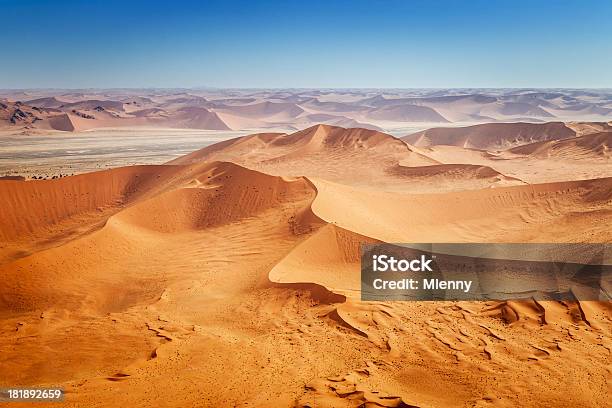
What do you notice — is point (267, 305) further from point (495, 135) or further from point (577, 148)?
point (495, 135)

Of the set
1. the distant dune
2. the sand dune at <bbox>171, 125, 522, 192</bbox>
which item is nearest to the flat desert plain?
the sand dune at <bbox>171, 125, 522, 192</bbox>

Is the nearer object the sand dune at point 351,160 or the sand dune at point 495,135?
the sand dune at point 351,160

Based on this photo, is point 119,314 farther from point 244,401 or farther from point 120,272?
point 244,401

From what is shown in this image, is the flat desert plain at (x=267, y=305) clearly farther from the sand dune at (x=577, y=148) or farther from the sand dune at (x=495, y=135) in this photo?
the sand dune at (x=495, y=135)

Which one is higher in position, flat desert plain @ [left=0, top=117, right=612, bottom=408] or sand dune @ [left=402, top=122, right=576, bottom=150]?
sand dune @ [left=402, top=122, right=576, bottom=150]

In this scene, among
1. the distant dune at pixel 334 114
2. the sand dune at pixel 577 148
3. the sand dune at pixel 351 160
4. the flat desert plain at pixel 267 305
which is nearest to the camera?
the flat desert plain at pixel 267 305

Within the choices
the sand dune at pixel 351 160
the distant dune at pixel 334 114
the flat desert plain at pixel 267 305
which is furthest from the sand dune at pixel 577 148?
the distant dune at pixel 334 114

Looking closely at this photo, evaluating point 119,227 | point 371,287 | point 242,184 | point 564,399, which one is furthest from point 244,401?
point 242,184

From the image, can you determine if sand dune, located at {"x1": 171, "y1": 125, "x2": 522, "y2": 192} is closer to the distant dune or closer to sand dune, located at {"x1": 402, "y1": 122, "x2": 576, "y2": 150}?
sand dune, located at {"x1": 402, "y1": 122, "x2": 576, "y2": 150}

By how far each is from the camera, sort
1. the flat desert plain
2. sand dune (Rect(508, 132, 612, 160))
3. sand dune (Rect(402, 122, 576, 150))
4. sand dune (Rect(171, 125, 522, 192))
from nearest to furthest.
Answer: the flat desert plain < sand dune (Rect(171, 125, 522, 192)) < sand dune (Rect(508, 132, 612, 160)) < sand dune (Rect(402, 122, 576, 150))
